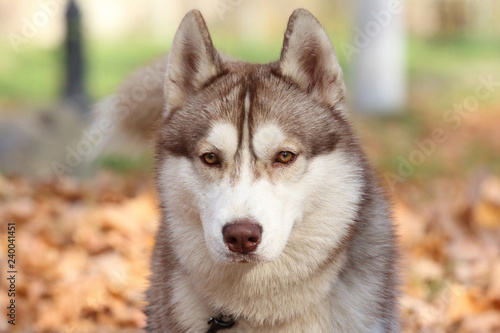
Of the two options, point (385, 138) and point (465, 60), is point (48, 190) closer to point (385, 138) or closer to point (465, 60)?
point (385, 138)

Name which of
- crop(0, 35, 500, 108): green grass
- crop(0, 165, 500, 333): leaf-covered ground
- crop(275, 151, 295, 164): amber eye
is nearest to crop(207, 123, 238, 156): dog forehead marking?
crop(275, 151, 295, 164): amber eye

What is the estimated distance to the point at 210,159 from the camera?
2928 millimetres

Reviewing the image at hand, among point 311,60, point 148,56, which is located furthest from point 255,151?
point 148,56

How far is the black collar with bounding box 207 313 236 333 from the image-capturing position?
3.01m

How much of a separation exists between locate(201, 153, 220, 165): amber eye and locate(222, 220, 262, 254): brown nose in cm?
40

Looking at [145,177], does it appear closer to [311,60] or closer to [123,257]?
[123,257]

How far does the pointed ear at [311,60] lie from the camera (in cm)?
295

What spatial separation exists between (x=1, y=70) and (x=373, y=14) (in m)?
9.71

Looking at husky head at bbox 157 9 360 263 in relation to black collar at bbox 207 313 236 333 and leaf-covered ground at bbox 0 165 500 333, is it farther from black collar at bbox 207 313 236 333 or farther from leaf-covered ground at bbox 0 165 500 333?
leaf-covered ground at bbox 0 165 500 333

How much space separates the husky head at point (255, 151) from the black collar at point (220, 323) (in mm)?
303

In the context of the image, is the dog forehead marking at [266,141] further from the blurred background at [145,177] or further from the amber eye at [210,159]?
the blurred background at [145,177]

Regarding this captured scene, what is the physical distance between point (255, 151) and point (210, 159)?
0.74ft

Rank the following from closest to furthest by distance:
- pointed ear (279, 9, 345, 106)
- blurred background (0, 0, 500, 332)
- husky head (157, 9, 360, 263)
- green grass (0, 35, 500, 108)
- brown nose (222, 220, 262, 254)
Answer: brown nose (222, 220, 262, 254) → husky head (157, 9, 360, 263) → pointed ear (279, 9, 345, 106) → blurred background (0, 0, 500, 332) → green grass (0, 35, 500, 108)

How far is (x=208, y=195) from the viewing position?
286 cm
